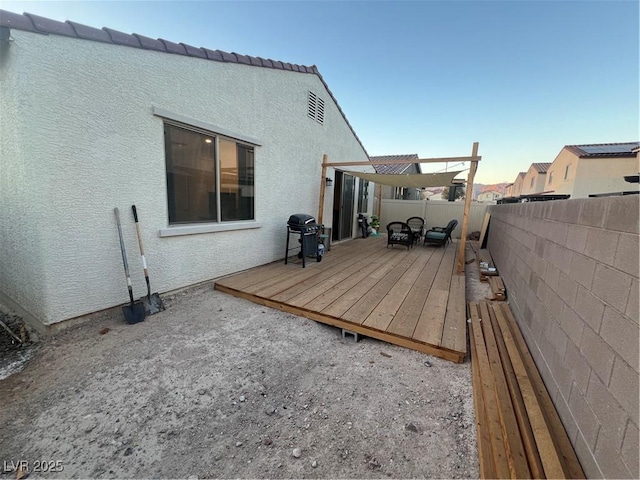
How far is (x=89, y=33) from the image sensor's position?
2.46 meters

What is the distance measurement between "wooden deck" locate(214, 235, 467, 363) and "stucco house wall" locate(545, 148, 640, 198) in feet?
46.9

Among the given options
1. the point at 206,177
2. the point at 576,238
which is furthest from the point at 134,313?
the point at 576,238

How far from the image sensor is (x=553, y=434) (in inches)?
53.4

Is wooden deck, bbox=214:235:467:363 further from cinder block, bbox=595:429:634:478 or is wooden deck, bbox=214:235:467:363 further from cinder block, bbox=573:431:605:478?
cinder block, bbox=595:429:634:478

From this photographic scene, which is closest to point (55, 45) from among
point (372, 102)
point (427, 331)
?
point (427, 331)

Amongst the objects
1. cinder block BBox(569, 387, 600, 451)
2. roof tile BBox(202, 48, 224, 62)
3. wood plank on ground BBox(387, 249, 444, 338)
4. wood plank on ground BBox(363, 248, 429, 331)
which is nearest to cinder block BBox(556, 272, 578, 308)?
cinder block BBox(569, 387, 600, 451)

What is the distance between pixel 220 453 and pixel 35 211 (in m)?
2.75

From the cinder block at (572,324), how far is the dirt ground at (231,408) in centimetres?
79

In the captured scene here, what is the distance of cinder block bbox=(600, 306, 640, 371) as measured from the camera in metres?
0.95

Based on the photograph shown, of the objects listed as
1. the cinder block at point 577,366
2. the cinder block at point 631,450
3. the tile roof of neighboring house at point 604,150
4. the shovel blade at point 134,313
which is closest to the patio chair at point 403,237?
the cinder block at point 577,366

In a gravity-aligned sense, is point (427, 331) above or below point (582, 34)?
below

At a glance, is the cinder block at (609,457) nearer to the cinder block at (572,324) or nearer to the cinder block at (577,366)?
the cinder block at (577,366)

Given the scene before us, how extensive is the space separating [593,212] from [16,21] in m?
4.50

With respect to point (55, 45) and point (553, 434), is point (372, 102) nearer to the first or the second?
point (55, 45)
